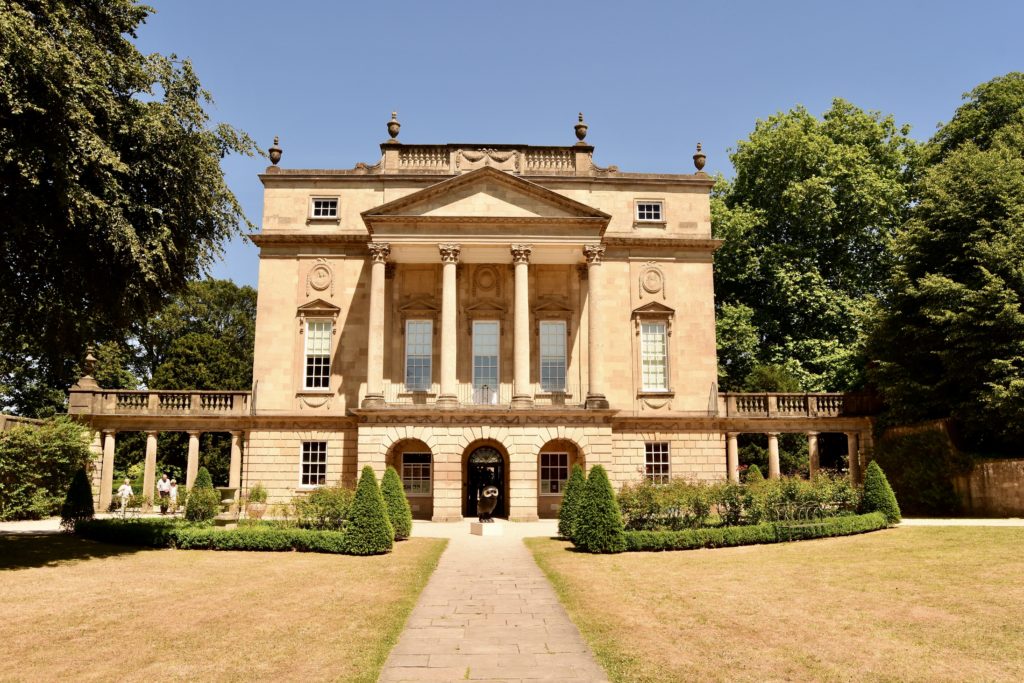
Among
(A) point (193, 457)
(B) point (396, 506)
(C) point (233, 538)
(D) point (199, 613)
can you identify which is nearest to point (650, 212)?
(B) point (396, 506)

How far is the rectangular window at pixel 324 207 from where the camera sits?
34.2 metres

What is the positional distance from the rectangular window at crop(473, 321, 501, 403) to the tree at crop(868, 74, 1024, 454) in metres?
16.0

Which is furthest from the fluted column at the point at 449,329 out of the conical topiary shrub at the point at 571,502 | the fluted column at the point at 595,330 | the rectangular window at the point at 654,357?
the rectangular window at the point at 654,357

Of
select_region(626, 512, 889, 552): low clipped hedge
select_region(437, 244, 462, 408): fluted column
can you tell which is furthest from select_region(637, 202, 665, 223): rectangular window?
select_region(626, 512, 889, 552): low clipped hedge

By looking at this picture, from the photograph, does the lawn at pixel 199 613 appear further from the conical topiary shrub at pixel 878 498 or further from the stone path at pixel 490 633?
the conical topiary shrub at pixel 878 498

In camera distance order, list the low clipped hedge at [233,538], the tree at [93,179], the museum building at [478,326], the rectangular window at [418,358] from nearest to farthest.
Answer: the tree at [93,179] < the low clipped hedge at [233,538] < the museum building at [478,326] < the rectangular window at [418,358]

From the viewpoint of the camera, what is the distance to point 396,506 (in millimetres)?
22297

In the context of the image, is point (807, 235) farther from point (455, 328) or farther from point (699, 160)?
point (455, 328)

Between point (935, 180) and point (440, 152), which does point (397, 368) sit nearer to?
point (440, 152)

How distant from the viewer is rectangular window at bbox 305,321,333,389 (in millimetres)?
33219

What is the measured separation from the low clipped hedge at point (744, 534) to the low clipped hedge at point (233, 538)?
8056mm

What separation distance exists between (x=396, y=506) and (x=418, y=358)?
11.7 meters

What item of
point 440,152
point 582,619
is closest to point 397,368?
point 440,152

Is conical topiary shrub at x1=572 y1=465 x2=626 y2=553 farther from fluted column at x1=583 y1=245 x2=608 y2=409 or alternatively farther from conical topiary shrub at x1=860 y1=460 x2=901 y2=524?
fluted column at x1=583 y1=245 x2=608 y2=409
